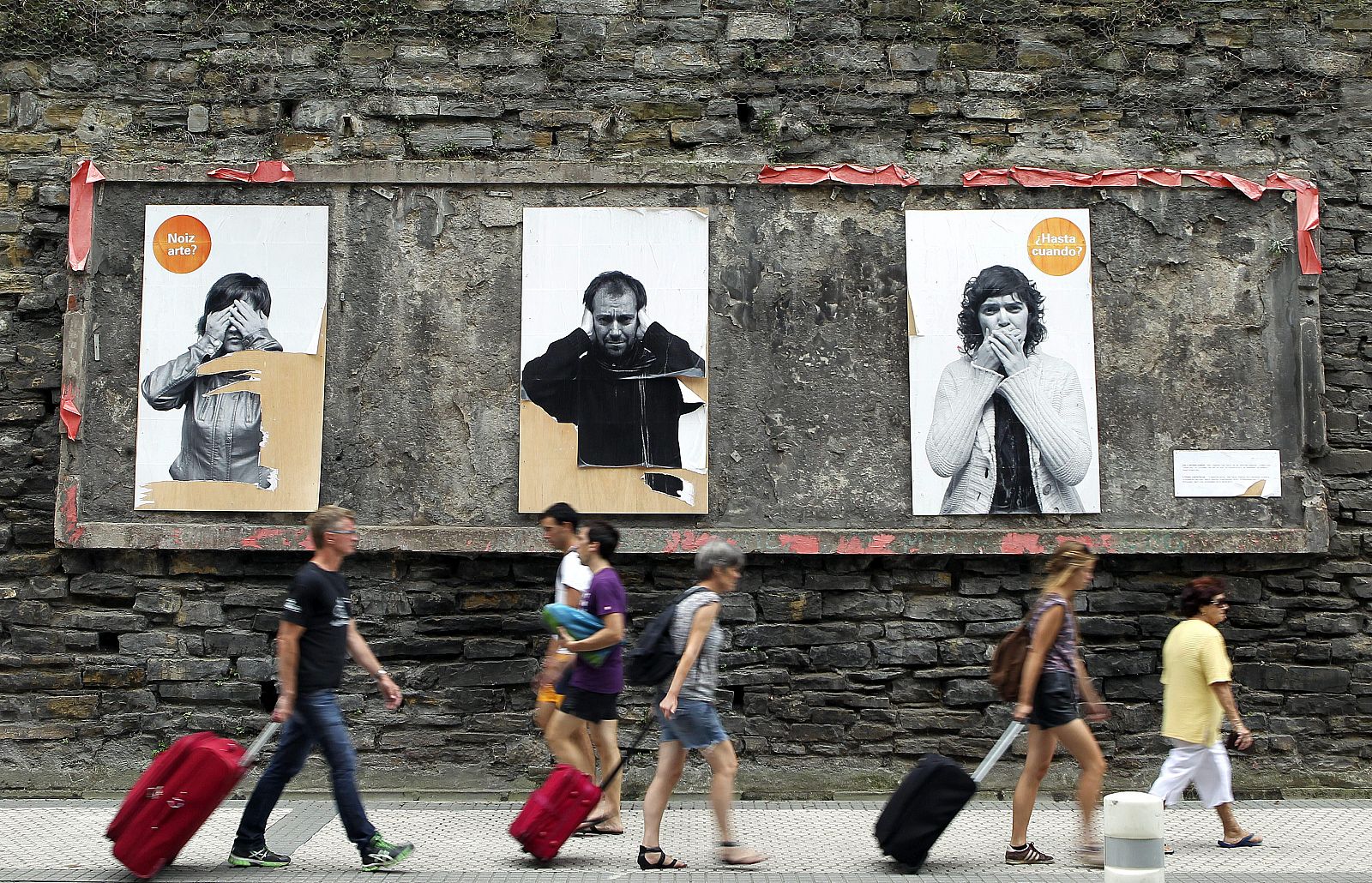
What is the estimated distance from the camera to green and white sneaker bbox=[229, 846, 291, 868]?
542cm

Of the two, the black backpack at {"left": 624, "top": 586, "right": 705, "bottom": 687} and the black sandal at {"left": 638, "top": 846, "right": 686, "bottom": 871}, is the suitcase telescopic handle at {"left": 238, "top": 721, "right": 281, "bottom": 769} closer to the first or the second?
the black backpack at {"left": 624, "top": 586, "right": 705, "bottom": 687}

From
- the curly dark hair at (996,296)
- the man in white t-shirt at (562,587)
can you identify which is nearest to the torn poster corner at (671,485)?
the man in white t-shirt at (562,587)

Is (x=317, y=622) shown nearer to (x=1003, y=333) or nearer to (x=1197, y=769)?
(x=1197, y=769)

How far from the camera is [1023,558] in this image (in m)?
7.72

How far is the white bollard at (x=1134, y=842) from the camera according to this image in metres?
4.39

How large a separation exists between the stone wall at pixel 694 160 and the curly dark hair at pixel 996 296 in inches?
29.2

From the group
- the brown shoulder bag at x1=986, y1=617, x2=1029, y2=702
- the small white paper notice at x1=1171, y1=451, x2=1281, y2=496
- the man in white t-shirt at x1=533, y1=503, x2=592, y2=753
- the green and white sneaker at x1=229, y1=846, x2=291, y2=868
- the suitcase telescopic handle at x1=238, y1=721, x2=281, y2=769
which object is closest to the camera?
the suitcase telescopic handle at x1=238, y1=721, x2=281, y2=769

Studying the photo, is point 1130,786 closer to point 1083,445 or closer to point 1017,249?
point 1083,445

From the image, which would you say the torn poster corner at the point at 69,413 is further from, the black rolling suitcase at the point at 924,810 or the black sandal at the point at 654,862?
the black rolling suitcase at the point at 924,810

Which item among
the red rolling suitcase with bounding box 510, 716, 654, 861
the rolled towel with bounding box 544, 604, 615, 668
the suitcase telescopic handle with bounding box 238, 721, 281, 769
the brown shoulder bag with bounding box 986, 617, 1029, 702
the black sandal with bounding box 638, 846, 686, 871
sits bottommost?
the black sandal with bounding box 638, 846, 686, 871

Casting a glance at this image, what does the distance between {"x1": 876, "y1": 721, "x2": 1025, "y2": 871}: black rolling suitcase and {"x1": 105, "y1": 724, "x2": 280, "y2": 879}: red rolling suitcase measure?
2.93m

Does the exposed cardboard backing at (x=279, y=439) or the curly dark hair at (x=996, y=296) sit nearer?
the exposed cardboard backing at (x=279, y=439)

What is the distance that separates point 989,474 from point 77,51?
6.59 m

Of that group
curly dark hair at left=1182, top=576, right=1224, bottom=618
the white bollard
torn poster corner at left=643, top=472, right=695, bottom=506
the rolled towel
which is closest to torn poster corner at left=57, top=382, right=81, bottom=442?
torn poster corner at left=643, top=472, right=695, bottom=506
